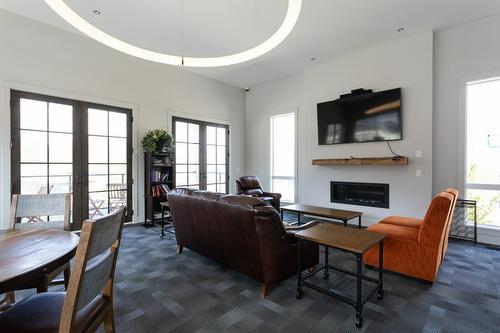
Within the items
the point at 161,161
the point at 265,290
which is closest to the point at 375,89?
the point at 265,290

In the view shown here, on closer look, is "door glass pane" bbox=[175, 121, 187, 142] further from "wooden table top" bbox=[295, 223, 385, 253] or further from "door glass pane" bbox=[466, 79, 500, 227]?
"door glass pane" bbox=[466, 79, 500, 227]

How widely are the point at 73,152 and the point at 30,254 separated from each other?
362 cm

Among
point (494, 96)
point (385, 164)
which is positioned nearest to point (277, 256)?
point (385, 164)

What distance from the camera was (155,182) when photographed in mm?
5141

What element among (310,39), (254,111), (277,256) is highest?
(310,39)

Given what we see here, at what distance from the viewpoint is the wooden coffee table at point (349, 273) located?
6.31 ft

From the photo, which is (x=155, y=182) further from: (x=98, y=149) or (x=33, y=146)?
(x=33, y=146)

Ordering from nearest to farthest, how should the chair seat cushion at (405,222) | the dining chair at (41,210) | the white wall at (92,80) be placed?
the dining chair at (41,210)
the chair seat cushion at (405,222)
the white wall at (92,80)

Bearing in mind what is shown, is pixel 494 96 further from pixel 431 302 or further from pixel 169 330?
pixel 169 330

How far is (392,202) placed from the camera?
4.58 metres

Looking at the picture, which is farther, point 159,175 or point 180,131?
point 180,131

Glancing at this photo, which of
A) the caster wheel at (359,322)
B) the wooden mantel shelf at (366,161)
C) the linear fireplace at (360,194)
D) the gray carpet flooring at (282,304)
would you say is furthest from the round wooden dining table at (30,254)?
the linear fireplace at (360,194)

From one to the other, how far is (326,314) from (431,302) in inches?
40.1

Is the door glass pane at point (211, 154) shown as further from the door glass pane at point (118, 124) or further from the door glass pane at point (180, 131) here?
the door glass pane at point (118, 124)
